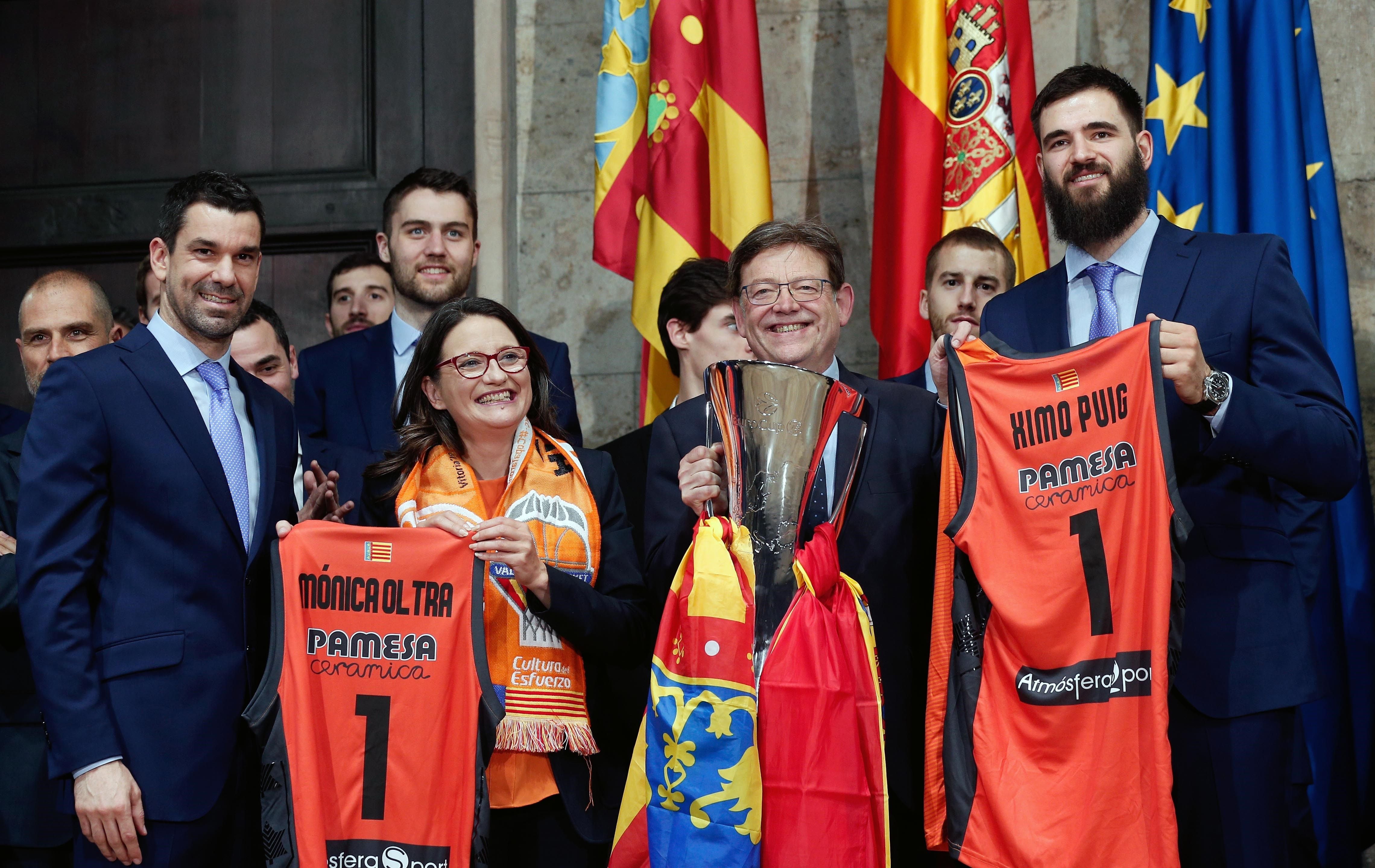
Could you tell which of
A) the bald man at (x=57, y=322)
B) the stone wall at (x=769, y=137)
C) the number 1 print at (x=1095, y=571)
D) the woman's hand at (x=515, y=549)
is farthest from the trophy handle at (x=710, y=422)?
the stone wall at (x=769, y=137)

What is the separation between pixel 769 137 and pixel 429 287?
172cm

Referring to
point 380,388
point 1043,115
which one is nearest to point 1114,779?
point 1043,115

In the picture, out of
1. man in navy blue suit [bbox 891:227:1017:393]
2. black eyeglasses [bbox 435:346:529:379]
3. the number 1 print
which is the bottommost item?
the number 1 print

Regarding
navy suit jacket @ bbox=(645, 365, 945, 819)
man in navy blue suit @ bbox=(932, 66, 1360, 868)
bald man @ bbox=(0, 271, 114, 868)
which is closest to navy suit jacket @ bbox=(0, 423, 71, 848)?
bald man @ bbox=(0, 271, 114, 868)

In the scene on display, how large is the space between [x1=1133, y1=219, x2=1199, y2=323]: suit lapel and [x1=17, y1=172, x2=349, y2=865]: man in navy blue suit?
6.54 ft

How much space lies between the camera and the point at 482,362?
9.65 feet

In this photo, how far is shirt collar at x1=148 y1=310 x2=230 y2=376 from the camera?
2.85 metres

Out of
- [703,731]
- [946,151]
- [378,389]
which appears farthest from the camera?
[946,151]

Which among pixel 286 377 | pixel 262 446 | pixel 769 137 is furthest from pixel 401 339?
pixel 769 137

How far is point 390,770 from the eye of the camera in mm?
2670

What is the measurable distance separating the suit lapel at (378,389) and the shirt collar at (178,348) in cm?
87

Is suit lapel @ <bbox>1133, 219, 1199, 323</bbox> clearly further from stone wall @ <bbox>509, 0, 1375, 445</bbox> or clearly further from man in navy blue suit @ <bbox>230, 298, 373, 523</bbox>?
stone wall @ <bbox>509, 0, 1375, 445</bbox>

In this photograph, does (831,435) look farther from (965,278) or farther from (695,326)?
(965,278)

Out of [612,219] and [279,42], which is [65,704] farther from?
[279,42]
